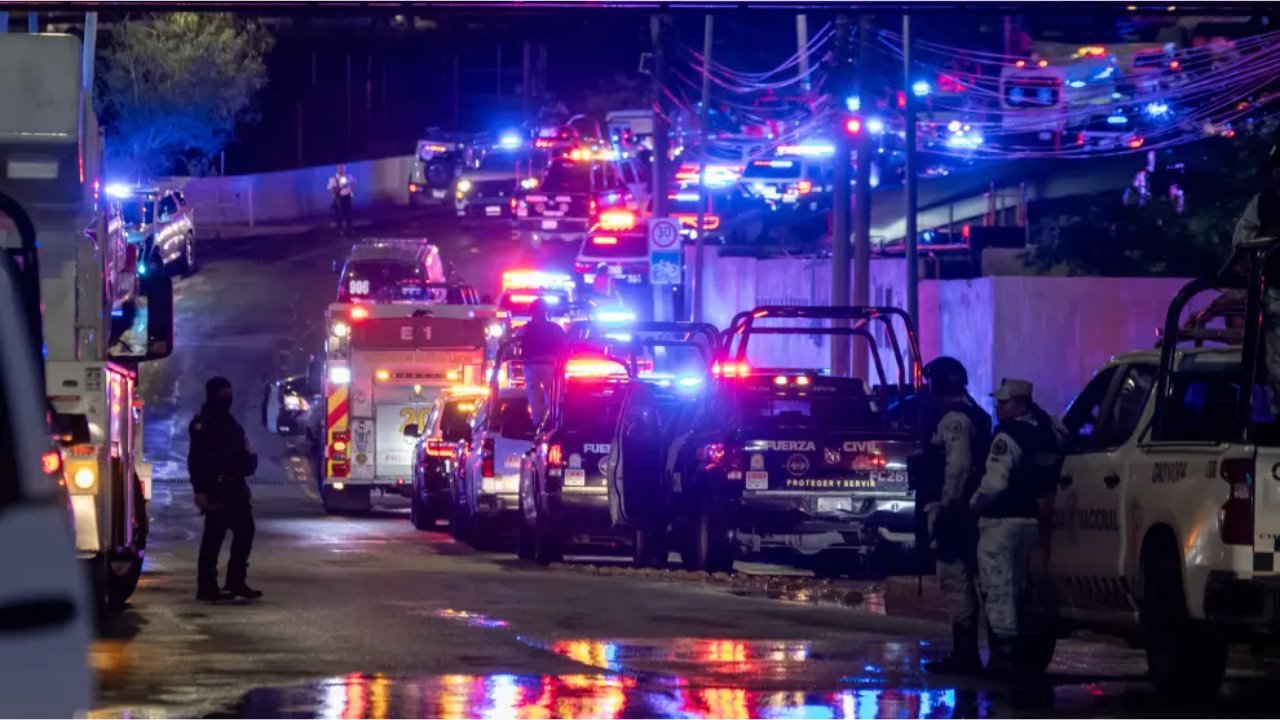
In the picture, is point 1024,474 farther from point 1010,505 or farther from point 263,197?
point 263,197

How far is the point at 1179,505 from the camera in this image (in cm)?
1141

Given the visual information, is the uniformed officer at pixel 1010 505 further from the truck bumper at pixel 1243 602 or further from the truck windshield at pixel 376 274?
the truck windshield at pixel 376 274

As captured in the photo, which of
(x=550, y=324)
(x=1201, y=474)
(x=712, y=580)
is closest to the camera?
(x=1201, y=474)

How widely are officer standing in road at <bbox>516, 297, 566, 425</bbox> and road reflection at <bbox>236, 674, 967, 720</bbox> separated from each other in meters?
11.9

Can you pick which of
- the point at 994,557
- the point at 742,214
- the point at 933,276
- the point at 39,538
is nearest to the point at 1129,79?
the point at 933,276

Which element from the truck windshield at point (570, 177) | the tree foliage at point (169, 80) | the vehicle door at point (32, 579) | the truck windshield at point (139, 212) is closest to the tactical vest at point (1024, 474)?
the vehicle door at point (32, 579)

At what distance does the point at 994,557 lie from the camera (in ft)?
42.5

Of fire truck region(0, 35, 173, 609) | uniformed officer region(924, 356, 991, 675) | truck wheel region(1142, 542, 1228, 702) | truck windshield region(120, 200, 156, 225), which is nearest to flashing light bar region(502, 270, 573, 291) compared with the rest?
truck windshield region(120, 200, 156, 225)

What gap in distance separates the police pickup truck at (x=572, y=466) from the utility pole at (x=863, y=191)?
864 centimetres

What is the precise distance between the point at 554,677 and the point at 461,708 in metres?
1.47

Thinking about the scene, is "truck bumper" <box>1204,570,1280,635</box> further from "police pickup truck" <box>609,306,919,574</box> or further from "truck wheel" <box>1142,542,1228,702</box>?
"police pickup truck" <box>609,306,919,574</box>

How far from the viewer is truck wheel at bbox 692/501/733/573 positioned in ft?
65.1

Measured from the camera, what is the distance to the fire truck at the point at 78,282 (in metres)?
13.9

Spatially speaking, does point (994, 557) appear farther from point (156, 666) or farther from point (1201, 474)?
point (156, 666)
